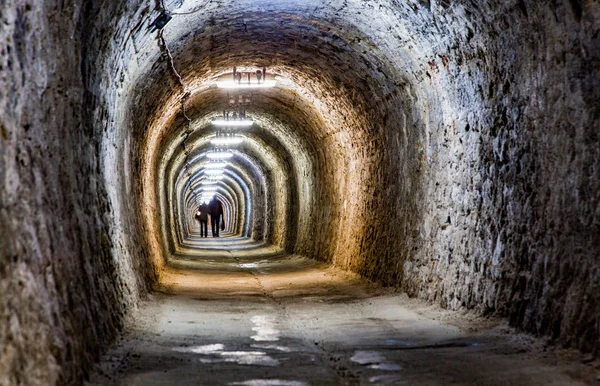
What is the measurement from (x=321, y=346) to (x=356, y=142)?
8.74 m

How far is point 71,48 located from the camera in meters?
6.26

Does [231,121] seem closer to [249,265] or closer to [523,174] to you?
[249,265]

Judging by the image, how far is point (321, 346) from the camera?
7.45 m

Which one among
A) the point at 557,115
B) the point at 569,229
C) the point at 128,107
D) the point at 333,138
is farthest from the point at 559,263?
the point at 333,138

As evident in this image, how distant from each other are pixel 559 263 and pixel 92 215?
4.52 m

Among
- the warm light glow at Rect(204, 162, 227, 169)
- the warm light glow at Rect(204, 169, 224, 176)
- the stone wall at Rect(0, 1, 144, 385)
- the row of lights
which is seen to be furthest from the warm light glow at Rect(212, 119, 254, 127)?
the warm light glow at Rect(204, 169, 224, 176)

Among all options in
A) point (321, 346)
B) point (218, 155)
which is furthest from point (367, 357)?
point (218, 155)

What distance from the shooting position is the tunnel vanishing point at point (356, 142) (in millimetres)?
5020

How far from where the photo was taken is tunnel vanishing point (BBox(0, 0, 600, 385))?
502cm

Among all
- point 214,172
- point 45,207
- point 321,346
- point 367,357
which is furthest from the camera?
point 214,172

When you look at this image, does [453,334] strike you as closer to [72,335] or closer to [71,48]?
[72,335]

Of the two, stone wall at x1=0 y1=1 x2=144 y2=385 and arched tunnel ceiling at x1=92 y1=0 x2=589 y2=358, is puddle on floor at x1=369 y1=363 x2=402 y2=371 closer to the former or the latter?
stone wall at x1=0 y1=1 x2=144 y2=385

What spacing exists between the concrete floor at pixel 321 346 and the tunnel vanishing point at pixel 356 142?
33cm

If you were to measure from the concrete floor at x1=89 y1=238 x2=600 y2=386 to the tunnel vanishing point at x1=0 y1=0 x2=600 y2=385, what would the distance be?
0.33 metres
